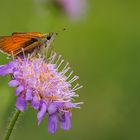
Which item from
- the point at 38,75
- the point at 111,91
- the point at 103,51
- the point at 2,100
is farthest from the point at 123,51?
the point at 38,75

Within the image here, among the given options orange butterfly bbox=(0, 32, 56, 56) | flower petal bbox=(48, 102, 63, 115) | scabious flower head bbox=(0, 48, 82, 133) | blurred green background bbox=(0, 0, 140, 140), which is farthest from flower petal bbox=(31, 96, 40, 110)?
blurred green background bbox=(0, 0, 140, 140)

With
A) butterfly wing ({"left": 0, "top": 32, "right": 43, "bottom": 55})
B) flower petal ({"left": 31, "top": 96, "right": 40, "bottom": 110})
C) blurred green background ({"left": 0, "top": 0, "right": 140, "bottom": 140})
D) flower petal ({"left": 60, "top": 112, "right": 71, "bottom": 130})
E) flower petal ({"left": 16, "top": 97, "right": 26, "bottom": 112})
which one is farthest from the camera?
blurred green background ({"left": 0, "top": 0, "right": 140, "bottom": 140})

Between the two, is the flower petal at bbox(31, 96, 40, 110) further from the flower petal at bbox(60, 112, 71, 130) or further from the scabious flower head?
the flower petal at bbox(60, 112, 71, 130)

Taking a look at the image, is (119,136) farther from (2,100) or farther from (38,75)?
(38,75)

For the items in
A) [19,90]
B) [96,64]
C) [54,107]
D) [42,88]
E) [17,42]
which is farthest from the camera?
[96,64]

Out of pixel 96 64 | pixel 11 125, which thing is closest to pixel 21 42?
pixel 11 125

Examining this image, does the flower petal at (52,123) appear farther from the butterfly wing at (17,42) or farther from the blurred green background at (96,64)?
the blurred green background at (96,64)

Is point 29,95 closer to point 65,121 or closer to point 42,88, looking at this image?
point 42,88
